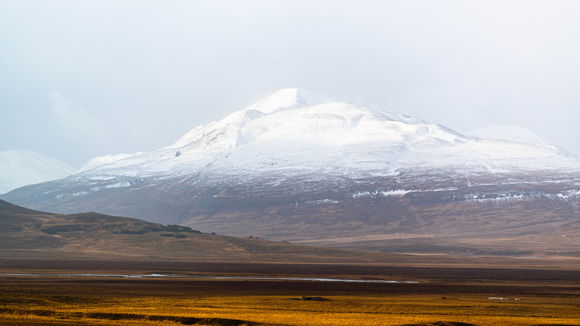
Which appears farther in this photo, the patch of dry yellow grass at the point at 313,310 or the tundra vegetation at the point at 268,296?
the tundra vegetation at the point at 268,296

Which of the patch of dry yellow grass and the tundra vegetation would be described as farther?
the tundra vegetation

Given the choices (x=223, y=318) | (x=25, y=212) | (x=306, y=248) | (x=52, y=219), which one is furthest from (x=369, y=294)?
(x=25, y=212)

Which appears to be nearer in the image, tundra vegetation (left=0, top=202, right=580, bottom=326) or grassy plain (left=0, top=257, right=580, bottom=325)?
grassy plain (left=0, top=257, right=580, bottom=325)

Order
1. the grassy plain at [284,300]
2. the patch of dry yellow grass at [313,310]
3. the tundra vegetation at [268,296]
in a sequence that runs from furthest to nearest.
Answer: the tundra vegetation at [268,296], the grassy plain at [284,300], the patch of dry yellow grass at [313,310]

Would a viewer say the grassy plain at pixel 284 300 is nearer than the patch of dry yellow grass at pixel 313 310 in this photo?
No

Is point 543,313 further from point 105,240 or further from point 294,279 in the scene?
point 105,240

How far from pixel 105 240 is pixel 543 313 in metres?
142

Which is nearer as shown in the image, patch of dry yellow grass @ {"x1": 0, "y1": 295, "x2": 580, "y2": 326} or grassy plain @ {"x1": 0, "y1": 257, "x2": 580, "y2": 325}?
patch of dry yellow grass @ {"x1": 0, "y1": 295, "x2": 580, "y2": 326}

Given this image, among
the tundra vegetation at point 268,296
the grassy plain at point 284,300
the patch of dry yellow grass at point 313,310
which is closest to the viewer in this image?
the patch of dry yellow grass at point 313,310

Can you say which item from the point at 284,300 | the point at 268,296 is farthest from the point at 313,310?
the point at 268,296

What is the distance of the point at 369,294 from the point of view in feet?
224

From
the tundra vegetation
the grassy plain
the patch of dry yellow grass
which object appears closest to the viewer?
the patch of dry yellow grass

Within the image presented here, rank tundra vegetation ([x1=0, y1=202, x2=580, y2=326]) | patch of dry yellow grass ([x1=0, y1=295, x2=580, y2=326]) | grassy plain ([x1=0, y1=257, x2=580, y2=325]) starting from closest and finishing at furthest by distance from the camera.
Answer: patch of dry yellow grass ([x1=0, y1=295, x2=580, y2=326])
grassy plain ([x1=0, y1=257, x2=580, y2=325])
tundra vegetation ([x1=0, y1=202, x2=580, y2=326])

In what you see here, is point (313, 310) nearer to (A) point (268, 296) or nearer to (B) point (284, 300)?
(B) point (284, 300)
